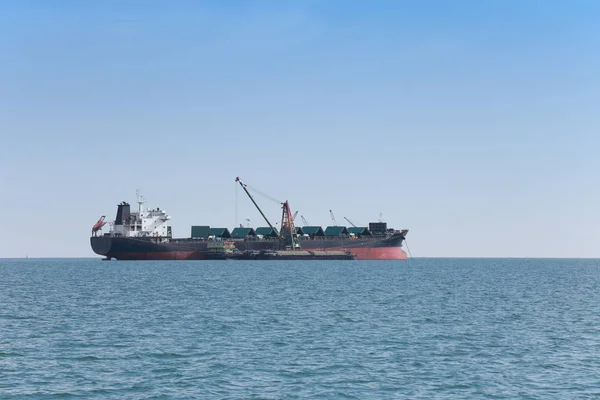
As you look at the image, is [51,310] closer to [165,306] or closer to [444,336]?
[165,306]

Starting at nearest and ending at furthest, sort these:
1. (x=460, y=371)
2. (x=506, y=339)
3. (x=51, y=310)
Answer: (x=460, y=371) < (x=506, y=339) < (x=51, y=310)

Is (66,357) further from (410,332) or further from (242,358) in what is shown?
(410,332)

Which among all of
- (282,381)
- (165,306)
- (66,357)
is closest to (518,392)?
(282,381)

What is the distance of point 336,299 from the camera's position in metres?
81.3

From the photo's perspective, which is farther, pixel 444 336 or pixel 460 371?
pixel 444 336

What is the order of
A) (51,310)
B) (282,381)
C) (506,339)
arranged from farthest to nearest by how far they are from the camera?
1. (51,310)
2. (506,339)
3. (282,381)

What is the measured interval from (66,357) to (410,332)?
79.5 ft

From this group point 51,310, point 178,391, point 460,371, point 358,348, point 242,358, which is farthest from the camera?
point 51,310

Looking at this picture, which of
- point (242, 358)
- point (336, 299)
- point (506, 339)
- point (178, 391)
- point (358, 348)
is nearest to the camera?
point (178, 391)

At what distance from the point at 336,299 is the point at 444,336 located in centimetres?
3110

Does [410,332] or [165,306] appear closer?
[410,332]

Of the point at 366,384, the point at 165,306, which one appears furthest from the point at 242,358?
the point at 165,306

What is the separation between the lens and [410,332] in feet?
173

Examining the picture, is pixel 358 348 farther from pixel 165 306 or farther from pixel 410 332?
pixel 165 306
